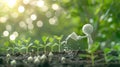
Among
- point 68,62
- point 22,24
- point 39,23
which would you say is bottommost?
point 68,62

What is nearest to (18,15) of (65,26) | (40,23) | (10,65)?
(40,23)

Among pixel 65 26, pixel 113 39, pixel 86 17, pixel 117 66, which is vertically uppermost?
pixel 65 26

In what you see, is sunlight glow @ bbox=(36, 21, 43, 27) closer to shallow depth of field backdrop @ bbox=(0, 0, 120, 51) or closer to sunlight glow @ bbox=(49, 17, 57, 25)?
shallow depth of field backdrop @ bbox=(0, 0, 120, 51)

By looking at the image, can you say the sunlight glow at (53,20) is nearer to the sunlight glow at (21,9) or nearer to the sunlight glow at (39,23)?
the sunlight glow at (39,23)

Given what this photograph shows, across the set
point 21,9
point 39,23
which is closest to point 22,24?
point 39,23

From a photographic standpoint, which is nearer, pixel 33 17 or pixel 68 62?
pixel 68 62

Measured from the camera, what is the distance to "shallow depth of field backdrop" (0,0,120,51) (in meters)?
4.48

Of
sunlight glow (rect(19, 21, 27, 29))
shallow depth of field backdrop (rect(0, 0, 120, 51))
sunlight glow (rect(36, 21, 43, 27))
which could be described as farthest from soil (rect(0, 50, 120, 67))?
sunlight glow (rect(19, 21, 27, 29))

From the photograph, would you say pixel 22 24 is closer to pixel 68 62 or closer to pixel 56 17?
pixel 56 17

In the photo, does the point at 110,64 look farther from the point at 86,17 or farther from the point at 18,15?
the point at 18,15

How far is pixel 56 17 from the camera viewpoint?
9750 mm

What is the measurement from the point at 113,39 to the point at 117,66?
3710mm

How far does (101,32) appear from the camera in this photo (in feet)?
15.1

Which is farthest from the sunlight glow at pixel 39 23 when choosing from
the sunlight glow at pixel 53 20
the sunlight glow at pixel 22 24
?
the sunlight glow at pixel 22 24
